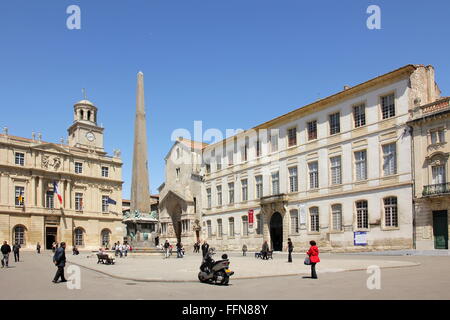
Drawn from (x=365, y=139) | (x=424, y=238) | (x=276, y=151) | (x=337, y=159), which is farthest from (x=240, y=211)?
(x=424, y=238)

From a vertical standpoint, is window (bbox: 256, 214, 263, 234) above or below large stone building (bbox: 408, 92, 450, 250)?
below

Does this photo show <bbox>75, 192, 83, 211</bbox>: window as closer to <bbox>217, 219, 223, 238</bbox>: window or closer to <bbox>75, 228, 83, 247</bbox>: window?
<bbox>75, 228, 83, 247</bbox>: window

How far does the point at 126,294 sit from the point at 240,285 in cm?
359

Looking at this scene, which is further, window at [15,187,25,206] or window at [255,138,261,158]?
window at [15,187,25,206]

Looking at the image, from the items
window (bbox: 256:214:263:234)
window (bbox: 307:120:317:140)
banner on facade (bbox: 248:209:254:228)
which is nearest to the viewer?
window (bbox: 307:120:317:140)

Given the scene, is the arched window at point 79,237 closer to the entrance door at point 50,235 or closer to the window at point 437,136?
the entrance door at point 50,235

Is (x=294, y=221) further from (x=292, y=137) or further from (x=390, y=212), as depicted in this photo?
A: (x=390, y=212)

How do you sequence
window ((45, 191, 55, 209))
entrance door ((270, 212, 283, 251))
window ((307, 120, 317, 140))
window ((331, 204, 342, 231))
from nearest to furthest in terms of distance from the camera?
window ((331, 204, 342, 231)), window ((307, 120, 317, 140)), entrance door ((270, 212, 283, 251)), window ((45, 191, 55, 209))

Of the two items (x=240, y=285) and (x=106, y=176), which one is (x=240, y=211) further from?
(x=240, y=285)

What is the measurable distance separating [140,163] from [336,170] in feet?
52.2

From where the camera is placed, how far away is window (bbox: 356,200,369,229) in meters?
34.8

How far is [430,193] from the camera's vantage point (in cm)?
2989

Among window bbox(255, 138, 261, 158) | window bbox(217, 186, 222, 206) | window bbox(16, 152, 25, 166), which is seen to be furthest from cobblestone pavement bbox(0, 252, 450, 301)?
window bbox(16, 152, 25, 166)

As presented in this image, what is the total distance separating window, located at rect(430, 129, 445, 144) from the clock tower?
168 ft
